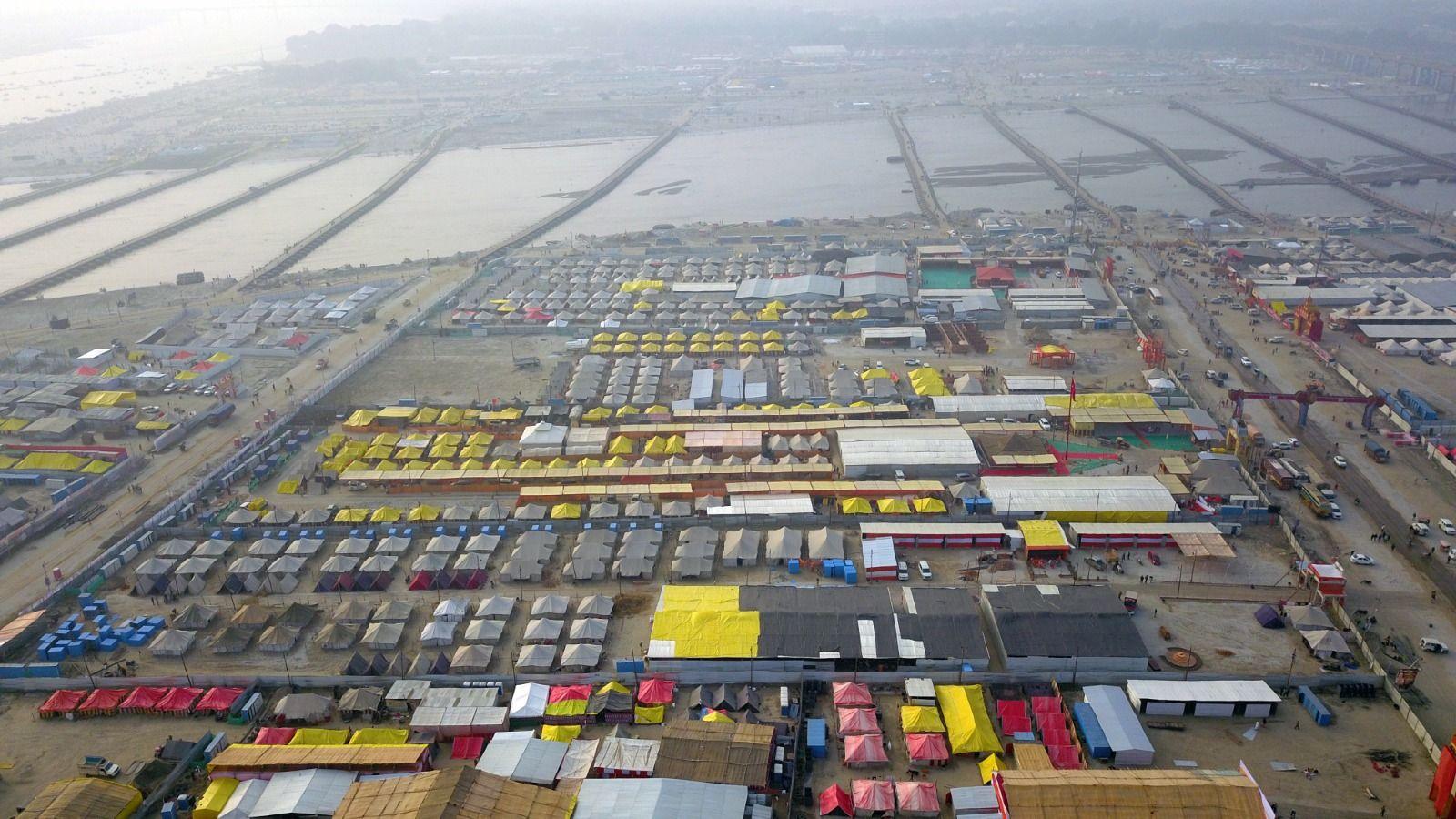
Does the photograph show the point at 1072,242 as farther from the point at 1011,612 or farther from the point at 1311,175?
the point at 1011,612

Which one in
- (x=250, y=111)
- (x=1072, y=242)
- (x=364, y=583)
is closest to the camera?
(x=364, y=583)

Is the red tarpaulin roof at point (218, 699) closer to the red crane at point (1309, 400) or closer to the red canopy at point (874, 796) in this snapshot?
the red canopy at point (874, 796)

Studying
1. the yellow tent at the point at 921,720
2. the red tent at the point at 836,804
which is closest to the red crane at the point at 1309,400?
the yellow tent at the point at 921,720

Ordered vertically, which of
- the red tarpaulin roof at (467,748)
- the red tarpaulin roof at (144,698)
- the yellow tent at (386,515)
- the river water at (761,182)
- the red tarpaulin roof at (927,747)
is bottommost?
the red tarpaulin roof at (467,748)

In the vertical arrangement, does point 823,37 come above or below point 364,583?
above

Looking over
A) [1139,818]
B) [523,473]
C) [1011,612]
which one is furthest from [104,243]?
[1139,818]

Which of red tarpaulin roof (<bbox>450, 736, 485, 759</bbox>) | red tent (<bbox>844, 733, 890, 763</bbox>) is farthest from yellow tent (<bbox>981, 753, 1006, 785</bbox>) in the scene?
red tarpaulin roof (<bbox>450, 736, 485, 759</bbox>)
